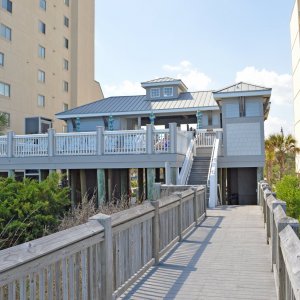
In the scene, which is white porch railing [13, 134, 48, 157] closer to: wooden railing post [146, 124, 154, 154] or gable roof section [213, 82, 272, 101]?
wooden railing post [146, 124, 154, 154]

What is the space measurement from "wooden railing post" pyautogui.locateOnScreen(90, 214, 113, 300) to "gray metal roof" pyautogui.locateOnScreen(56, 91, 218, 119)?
20.8 meters

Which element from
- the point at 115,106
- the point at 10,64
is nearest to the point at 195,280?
the point at 115,106

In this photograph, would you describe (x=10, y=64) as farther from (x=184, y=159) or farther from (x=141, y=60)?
(x=184, y=159)

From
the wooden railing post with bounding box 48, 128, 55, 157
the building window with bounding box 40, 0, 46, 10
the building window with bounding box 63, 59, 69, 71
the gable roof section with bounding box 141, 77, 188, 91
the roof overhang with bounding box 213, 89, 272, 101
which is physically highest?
the building window with bounding box 40, 0, 46, 10

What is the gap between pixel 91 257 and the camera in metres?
4.12

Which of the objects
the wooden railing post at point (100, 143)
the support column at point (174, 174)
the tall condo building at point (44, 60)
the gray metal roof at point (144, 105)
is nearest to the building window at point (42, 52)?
the tall condo building at point (44, 60)

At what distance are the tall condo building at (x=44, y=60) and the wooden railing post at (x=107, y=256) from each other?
93.7 feet

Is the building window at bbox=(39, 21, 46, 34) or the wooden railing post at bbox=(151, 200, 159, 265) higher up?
the building window at bbox=(39, 21, 46, 34)

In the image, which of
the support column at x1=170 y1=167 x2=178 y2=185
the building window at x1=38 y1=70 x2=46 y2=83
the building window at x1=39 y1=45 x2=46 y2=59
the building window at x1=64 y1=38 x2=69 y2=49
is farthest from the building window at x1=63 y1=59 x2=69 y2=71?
the support column at x1=170 y1=167 x2=178 y2=185

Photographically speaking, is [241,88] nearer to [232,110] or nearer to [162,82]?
[232,110]

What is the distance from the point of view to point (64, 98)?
133 ft

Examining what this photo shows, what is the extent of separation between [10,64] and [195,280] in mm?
30707

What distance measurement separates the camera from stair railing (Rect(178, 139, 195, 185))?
57.4ft

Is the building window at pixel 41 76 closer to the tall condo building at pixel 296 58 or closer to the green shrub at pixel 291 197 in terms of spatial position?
the tall condo building at pixel 296 58
